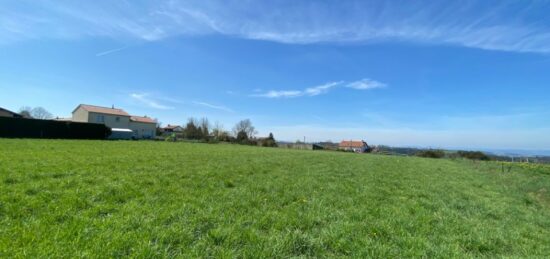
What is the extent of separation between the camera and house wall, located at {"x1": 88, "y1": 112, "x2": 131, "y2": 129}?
173 ft

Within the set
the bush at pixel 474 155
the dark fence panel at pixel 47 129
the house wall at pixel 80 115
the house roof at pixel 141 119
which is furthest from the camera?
the house roof at pixel 141 119

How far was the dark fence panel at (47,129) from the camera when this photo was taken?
27672 mm

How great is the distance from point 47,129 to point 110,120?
2666 cm

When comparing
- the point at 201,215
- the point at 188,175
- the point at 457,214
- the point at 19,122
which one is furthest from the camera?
the point at 19,122

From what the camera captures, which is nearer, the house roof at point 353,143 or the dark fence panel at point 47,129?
the dark fence panel at point 47,129

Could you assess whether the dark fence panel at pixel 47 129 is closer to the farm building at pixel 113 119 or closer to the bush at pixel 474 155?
the farm building at pixel 113 119

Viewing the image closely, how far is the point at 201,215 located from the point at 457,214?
558cm

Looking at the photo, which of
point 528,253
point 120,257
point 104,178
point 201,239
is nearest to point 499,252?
point 528,253

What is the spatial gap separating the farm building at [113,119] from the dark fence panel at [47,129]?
17.8m

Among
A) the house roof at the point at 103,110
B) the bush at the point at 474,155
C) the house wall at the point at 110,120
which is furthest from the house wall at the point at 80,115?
the bush at the point at 474,155

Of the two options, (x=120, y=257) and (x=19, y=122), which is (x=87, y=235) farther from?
(x=19, y=122)

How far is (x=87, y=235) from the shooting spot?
11.2ft

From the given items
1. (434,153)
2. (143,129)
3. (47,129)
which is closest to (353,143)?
(434,153)

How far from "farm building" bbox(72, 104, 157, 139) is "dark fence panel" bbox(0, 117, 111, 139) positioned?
1785 cm
